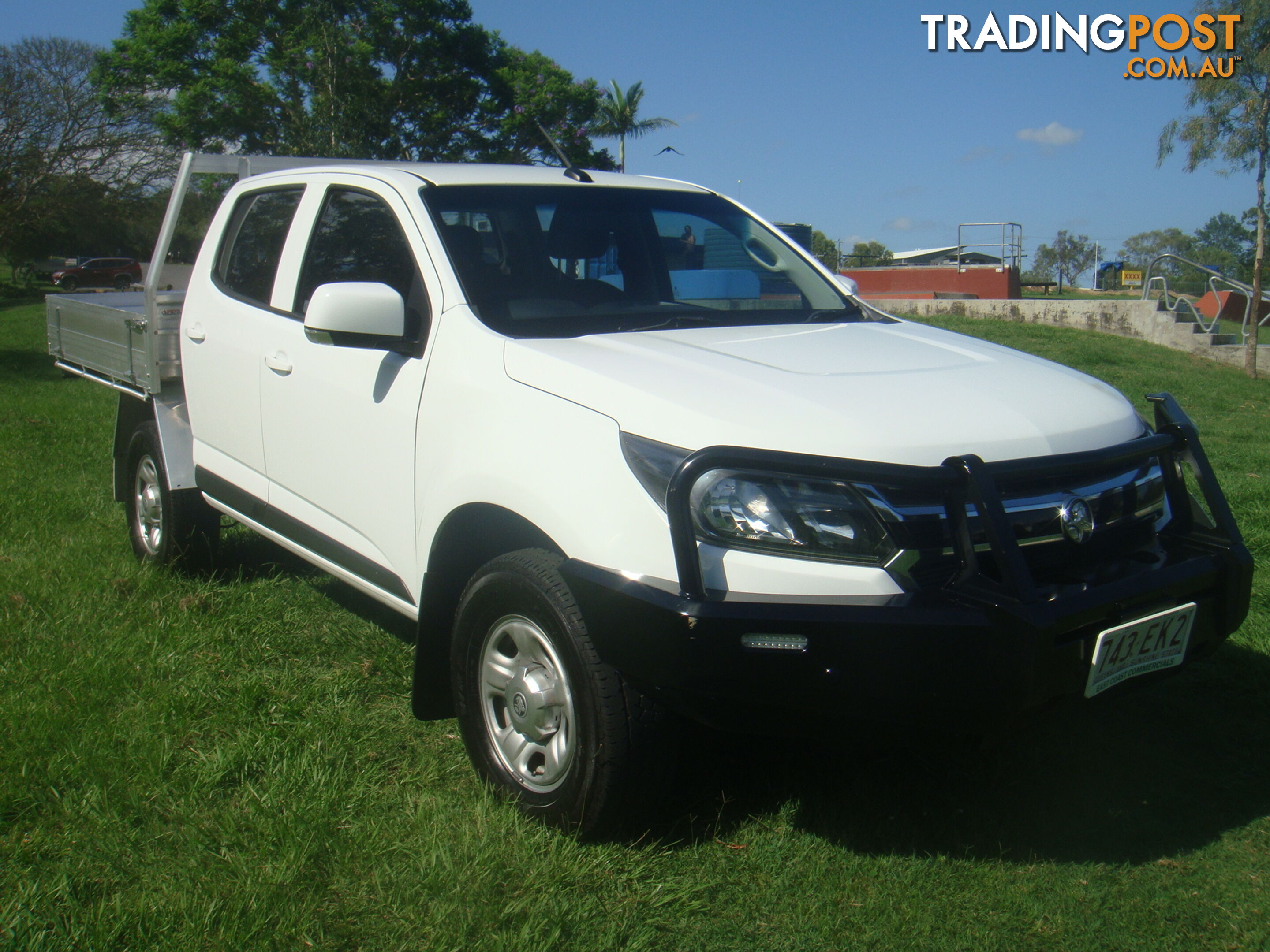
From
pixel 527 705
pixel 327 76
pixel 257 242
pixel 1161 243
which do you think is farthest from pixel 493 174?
pixel 1161 243

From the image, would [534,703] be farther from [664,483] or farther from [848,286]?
[848,286]

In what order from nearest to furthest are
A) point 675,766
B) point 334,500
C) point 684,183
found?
point 675,766 → point 334,500 → point 684,183

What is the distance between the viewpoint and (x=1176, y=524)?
2.76m

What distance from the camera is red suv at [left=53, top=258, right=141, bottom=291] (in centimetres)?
4681

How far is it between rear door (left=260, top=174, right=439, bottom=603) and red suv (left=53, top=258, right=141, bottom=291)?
47.5m

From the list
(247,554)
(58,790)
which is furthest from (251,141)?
(58,790)

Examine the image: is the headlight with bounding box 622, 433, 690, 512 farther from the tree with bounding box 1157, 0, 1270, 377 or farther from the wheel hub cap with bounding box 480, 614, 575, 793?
the tree with bounding box 1157, 0, 1270, 377

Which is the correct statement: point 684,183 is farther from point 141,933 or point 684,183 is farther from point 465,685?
point 141,933

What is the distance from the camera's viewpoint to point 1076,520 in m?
2.42

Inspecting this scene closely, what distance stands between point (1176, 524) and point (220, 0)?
40.9 m

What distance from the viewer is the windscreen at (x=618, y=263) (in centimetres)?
316

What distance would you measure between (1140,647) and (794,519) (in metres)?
0.89

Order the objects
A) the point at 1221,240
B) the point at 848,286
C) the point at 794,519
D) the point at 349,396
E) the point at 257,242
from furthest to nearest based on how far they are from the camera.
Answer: the point at 1221,240 → the point at 257,242 → the point at 848,286 → the point at 349,396 → the point at 794,519

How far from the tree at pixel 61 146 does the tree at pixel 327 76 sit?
1142 millimetres
